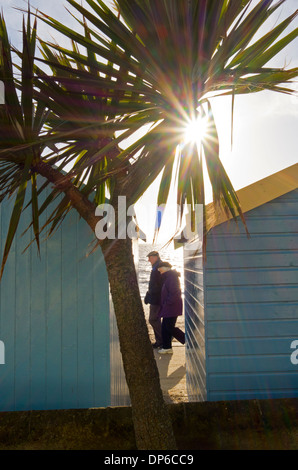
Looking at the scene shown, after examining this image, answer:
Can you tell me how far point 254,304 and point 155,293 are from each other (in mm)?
4108

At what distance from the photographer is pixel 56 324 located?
3941 mm

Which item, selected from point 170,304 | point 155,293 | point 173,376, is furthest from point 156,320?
point 173,376

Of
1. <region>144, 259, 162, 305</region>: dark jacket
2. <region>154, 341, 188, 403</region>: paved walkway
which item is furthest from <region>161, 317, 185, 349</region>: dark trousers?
<region>144, 259, 162, 305</region>: dark jacket

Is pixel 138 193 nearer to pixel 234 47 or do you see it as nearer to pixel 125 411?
pixel 234 47

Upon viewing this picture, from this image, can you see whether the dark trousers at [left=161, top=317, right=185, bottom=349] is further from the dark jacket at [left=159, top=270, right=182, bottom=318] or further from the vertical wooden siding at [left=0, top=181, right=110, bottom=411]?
the vertical wooden siding at [left=0, top=181, right=110, bottom=411]

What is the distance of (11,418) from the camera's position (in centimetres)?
356

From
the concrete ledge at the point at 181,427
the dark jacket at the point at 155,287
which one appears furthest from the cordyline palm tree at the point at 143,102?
the dark jacket at the point at 155,287

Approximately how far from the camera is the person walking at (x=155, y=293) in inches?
306

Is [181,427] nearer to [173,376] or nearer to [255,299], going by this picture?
[255,299]

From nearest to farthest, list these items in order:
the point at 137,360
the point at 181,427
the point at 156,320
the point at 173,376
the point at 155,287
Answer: the point at 137,360
the point at 181,427
the point at 173,376
the point at 155,287
the point at 156,320

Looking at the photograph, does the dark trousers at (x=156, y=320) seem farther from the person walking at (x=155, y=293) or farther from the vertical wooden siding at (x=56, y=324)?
the vertical wooden siding at (x=56, y=324)

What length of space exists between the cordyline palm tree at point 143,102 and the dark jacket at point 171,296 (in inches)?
169

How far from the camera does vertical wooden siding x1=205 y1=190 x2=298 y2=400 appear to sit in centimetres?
380
